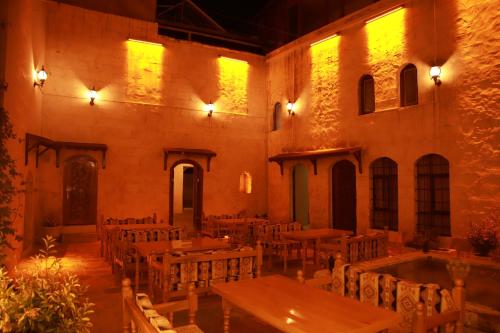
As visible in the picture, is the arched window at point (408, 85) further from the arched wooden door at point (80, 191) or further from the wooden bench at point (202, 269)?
the arched wooden door at point (80, 191)

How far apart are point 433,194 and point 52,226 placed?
32.2 feet

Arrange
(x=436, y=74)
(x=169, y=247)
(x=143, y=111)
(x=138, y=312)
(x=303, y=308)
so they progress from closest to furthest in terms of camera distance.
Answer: (x=138, y=312), (x=303, y=308), (x=169, y=247), (x=436, y=74), (x=143, y=111)

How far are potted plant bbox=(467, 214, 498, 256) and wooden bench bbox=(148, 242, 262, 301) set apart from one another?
4.70 metres

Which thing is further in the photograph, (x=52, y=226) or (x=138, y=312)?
(x=52, y=226)

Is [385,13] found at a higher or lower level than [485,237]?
higher

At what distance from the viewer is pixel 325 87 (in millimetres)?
11867

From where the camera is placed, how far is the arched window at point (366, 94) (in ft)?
35.2

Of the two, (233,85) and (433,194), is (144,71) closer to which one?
(233,85)

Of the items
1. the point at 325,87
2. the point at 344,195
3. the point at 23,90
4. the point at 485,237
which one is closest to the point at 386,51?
the point at 325,87

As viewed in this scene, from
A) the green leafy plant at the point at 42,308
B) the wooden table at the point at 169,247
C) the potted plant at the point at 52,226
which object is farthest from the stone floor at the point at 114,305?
the green leafy plant at the point at 42,308

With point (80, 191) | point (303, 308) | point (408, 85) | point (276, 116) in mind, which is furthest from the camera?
point (276, 116)

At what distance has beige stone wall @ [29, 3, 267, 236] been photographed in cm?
1091

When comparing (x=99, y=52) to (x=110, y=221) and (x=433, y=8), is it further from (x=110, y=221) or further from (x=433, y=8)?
(x=433, y=8)

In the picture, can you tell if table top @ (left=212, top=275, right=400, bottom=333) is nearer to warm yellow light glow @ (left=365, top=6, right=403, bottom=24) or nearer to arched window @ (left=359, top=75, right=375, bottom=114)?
arched window @ (left=359, top=75, right=375, bottom=114)
